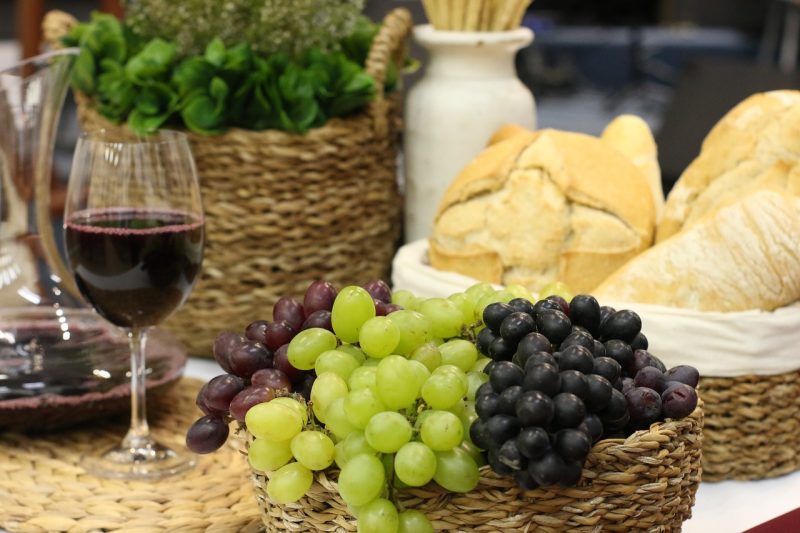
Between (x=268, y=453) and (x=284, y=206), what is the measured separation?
522 millimetres

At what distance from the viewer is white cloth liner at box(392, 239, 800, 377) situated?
2.81ft

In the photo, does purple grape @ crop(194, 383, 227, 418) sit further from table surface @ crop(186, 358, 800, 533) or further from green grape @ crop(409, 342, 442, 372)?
table surface @ crop(186, 358, 800, 533)

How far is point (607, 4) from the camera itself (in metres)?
7.02

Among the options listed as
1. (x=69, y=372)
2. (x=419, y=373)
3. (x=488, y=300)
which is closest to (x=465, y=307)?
(x=488, y=300)

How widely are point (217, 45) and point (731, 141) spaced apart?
527 millimetres

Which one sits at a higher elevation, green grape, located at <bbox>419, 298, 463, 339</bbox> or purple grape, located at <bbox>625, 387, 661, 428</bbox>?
green grape, located at <bbox>419, 298, 463, 339</bbox>

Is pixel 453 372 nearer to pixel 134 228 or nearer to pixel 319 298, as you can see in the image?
pixel 319 298

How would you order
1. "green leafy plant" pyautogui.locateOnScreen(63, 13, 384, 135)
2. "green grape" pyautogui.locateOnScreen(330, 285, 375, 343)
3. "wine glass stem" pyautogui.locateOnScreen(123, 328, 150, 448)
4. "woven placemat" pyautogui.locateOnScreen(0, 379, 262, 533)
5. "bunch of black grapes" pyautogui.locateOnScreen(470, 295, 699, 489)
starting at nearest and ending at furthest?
1. "bunch of black grapes" pyautogui.locateOnScreen(470, 295, 699, 489)
2. "green grape" pyautogui.locateOnScreen(330, 285, 375, 343)
3. "woven placemat" pyautogui.locateOnScreen(0, 379, 262, 533)
4. "wine glass stem" pyautogui.locateOnScreen(123, 328, 150, 448)
5. "green leafy plant" pyautogui.locateOnScreen(63, 13, 384, 135)

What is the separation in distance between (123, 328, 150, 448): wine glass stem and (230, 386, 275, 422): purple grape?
258mm

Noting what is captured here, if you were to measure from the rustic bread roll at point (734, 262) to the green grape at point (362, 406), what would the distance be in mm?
357

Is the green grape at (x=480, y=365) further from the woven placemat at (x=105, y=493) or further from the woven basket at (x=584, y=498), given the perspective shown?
the woven placemat at (x=105, y=493)

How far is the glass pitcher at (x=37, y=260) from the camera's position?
0.98 m

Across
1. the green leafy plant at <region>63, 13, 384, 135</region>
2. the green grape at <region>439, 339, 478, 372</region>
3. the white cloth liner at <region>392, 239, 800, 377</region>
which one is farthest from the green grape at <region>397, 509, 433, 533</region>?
the green leafy plant at <region>63, 13, 384, 135</region>

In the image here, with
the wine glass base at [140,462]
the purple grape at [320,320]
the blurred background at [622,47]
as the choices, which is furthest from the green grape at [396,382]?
the blurred background at [622,47]
